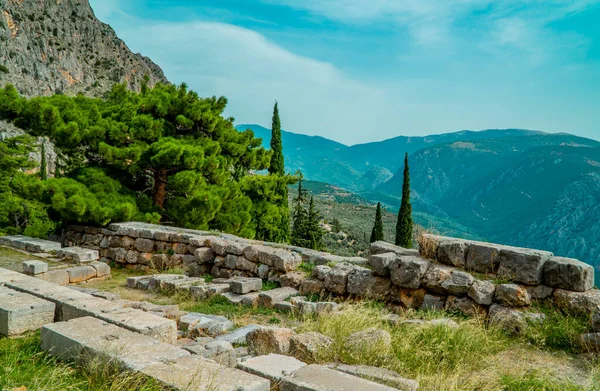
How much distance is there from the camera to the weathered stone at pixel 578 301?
5984mm

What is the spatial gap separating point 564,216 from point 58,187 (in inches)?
6781

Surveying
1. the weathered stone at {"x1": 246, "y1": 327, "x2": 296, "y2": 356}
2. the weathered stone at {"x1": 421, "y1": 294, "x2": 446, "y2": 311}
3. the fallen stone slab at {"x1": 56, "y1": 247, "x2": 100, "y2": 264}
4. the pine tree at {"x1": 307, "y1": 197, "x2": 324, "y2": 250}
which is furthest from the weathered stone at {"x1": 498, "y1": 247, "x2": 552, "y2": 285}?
the pine tree at {"x1": 307, "y1": 197, "x2": 324, "y2": 250}

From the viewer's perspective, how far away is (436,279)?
6980 mm

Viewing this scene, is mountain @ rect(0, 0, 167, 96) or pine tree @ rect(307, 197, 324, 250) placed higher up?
mountain @ rect(0, 0, 167, 96)

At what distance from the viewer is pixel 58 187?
1209 cm

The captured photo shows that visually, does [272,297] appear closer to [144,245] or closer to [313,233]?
[144,245]

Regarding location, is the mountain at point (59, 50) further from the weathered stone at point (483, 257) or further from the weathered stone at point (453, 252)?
the weathered stone at point (483, 257)

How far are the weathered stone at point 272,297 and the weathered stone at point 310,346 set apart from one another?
302cm

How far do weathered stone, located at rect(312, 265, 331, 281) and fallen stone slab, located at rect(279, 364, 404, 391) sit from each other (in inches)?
181

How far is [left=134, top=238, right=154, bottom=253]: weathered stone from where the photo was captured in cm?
1111

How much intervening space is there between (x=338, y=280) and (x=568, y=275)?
12.4 feet

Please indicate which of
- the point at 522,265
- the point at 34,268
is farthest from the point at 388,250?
the point at 34,268

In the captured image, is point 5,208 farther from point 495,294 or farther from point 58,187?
point 495,294

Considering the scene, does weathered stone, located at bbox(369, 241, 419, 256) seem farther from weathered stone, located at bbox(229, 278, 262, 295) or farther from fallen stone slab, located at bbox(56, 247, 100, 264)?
fallen stone slab, located at bbox(56, 247, 100, 264)
